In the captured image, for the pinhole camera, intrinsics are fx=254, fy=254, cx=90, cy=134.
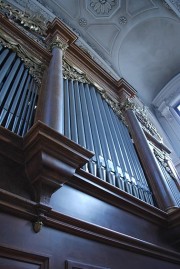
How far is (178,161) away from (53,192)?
5.61m

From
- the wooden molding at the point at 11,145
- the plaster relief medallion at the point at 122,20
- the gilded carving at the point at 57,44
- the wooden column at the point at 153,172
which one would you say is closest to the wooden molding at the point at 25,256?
the wooden molding at the point at 11,145

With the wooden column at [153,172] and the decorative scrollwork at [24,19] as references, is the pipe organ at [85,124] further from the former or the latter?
the decorative scrollwork at [24,19]

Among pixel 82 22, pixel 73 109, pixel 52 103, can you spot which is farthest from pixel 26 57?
pixel 82 22

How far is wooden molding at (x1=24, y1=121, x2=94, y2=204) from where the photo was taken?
138 centimetres

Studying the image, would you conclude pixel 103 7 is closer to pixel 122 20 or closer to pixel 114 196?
pixel 122 20

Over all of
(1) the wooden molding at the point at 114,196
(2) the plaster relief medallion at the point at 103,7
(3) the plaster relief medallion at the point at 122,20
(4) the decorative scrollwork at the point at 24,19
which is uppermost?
(2) the plaster relief medallion at the point at 103,7

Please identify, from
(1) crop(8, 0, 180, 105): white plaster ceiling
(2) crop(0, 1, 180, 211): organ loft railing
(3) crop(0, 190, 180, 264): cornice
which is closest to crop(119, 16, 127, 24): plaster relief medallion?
(1) crop(8, 0, 180, 105): white plaster ceiling

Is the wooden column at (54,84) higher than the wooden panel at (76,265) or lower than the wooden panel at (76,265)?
higher

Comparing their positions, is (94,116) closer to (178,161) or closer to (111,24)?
(178,161)

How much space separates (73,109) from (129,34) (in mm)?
6173

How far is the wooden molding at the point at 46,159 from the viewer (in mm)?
1383

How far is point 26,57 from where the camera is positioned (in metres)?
3.04

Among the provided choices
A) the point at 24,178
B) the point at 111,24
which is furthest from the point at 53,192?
the point at 111,24

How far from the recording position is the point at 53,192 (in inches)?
56.3
